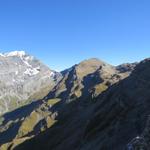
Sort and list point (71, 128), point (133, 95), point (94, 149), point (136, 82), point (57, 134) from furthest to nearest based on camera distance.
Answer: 1. point (57, 134)
2. point (71, 128)
3. point (136, 82)
4. point (133, 95)
5. point (94, 149)

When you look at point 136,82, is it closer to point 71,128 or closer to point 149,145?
point 71,128

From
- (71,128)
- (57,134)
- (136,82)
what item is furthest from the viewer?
(57,134)

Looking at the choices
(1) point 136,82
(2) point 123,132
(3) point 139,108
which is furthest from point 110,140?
(1) point 136,82

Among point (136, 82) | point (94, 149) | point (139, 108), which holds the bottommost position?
point (94, 149)

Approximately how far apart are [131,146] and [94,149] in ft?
134

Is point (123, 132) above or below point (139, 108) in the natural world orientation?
below

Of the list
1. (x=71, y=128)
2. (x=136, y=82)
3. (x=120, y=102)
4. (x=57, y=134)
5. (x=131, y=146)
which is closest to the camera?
(x=131, y=146)

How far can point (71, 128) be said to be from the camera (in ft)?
519

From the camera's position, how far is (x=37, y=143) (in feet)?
589

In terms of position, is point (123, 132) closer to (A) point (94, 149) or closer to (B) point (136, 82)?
(A) point (94, 149)

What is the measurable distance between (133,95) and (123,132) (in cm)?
3667

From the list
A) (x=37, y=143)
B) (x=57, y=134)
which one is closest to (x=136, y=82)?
(x=57, y=134)

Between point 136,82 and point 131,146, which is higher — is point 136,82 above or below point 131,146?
above

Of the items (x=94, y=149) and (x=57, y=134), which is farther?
(x=57, y=134)
